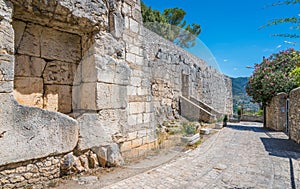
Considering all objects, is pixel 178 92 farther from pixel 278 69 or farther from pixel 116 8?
pixel 116 8

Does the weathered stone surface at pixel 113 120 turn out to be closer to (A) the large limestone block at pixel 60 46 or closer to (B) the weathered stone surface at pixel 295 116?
(A) the large limestone block at pixel 60 46

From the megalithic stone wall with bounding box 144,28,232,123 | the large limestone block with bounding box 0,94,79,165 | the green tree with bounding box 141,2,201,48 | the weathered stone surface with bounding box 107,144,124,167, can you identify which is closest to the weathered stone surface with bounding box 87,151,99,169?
the weathered stone surface with bounding box 107,144,124,167

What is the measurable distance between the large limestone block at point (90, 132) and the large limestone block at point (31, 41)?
137 cm

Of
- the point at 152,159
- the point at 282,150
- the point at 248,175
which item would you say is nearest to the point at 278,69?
the point at 282,150

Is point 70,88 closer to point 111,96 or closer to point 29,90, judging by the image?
point 29,90

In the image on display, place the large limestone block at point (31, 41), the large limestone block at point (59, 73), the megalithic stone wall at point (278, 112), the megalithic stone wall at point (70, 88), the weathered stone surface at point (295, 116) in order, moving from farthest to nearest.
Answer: the megalithic stone wall at point (278, 112) → the weathered stone surface at point (295, 116) → the large limestone block at point (59, 73) → the large limestone block at point (31, 41) → the megalithic stone wall at point (70, 88)

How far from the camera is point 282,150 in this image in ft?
16.8

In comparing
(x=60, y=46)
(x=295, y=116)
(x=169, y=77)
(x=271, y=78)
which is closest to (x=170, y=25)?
(x=169, y=77)

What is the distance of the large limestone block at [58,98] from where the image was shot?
3299 mm

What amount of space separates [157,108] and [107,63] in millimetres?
4714

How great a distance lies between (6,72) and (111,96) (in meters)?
1.67

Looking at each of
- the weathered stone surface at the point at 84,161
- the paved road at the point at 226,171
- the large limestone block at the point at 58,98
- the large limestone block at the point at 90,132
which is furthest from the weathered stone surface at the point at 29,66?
the paved road at the point at 226,171

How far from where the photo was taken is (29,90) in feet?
10.00

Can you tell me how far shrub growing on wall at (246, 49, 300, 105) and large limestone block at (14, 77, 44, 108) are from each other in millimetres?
9453
